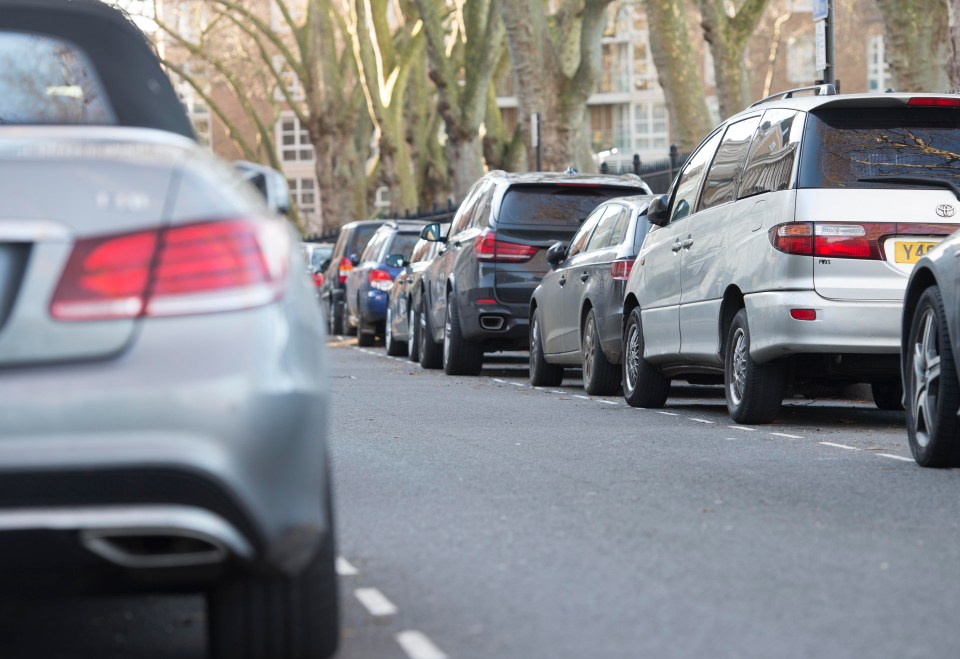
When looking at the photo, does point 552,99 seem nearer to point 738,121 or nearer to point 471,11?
point 471,11

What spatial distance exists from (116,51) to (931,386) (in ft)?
15.1

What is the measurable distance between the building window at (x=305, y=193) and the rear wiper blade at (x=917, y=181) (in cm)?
8961

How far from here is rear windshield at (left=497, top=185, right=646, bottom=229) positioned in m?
17.0

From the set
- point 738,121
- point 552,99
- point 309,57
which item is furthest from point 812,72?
point 738,121

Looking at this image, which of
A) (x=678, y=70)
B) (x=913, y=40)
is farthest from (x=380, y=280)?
(x=913, y=40)

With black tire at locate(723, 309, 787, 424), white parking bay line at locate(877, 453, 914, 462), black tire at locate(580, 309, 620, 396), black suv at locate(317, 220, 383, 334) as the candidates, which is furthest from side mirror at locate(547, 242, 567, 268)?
black suv at locate(317, 220, 383, 334)

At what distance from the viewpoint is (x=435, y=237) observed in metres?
18.7

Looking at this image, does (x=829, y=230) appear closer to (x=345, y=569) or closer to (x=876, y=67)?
(x=345, y=569)

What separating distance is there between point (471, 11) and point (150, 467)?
35742mm

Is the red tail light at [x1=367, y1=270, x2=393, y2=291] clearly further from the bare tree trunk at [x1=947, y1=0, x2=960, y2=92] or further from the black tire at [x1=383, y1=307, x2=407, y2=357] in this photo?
the bare tree trunk at [x1=947, y1=0, x2=960, y2=92]

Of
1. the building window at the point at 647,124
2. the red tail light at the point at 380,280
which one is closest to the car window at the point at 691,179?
the red tail light at the point at 380,280

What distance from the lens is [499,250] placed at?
17141mm

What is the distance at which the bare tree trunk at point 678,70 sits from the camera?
27.0m

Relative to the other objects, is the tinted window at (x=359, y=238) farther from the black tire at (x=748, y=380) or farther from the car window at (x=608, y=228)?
the black tire at (x=748, y=380)
